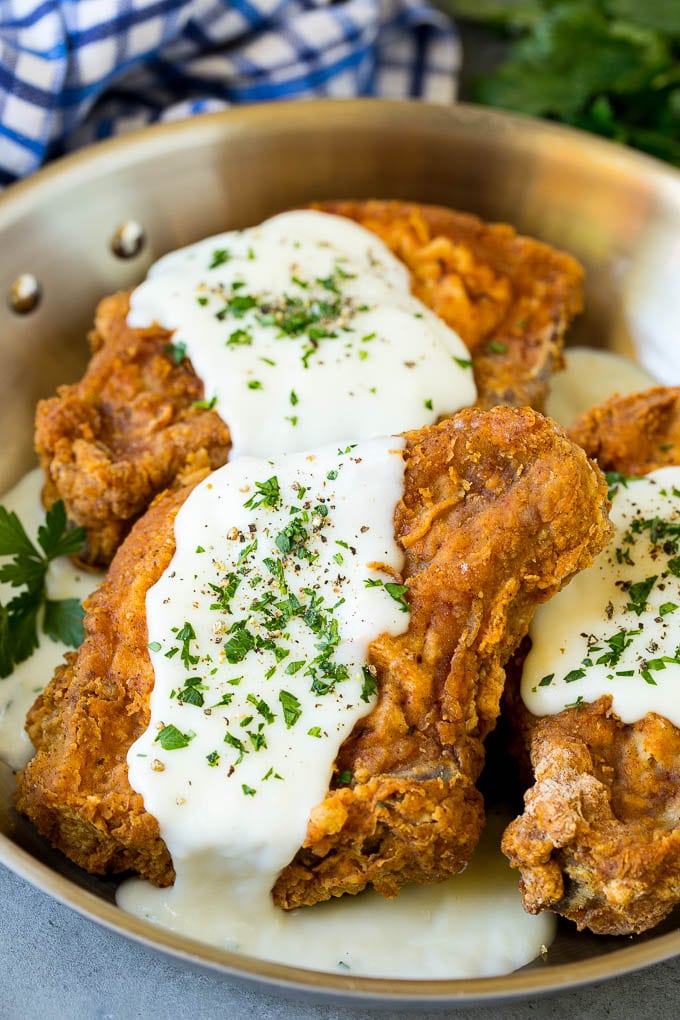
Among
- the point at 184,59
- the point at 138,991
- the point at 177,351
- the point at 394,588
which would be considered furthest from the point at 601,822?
the point at 184,59

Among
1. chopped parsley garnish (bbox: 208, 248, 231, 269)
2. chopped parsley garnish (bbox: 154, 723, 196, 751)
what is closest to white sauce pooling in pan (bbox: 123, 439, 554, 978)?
chopped parsley garnish (bbox: 154, 723, 196, 751)

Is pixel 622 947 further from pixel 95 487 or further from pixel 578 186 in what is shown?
pixel 578 186

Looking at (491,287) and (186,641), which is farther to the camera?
(491,287)

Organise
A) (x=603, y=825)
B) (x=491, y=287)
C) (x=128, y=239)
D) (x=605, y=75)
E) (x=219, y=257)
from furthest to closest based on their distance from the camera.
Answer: (x=605, y=75)
(x=128, y=239)
(x=491, y=287)
(x=219, y=257)
(x=603, y=825)

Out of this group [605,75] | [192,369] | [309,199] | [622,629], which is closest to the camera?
[622,629]

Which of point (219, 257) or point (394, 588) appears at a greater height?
point (219, 257)

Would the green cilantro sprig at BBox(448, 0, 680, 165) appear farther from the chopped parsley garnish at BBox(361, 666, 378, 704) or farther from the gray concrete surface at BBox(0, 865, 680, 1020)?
the gray concrete surface at BBox(0, 865, 680, 1020)

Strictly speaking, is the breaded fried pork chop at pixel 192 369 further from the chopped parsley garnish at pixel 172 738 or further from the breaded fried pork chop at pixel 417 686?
the chopped parsley garnish at pixel 172 738

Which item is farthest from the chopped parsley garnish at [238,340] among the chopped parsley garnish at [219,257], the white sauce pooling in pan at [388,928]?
the white sauce pooling in pan at [388,928]

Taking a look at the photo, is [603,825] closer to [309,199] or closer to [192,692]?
[192,692]
